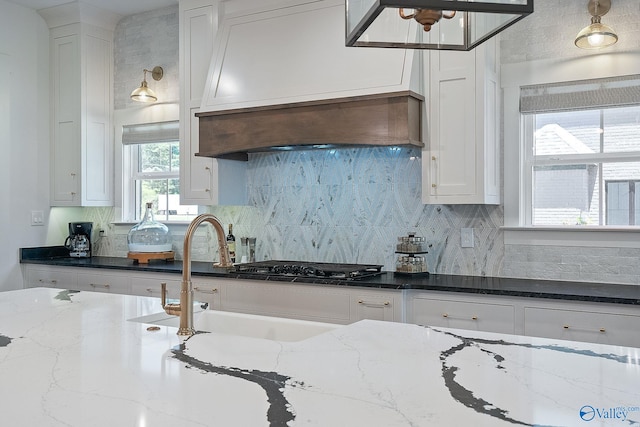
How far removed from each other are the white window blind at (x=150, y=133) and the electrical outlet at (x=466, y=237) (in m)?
2.50

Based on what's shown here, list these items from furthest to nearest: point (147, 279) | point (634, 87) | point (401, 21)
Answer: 1. point (147, 279)
2. point (634, 87)
3. point (401, 21)

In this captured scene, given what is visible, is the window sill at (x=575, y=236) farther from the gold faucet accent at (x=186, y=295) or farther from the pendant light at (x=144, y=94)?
the pendant light at (x=144, y=94)

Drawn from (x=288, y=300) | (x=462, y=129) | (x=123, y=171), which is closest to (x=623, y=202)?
(x=462, y=129)

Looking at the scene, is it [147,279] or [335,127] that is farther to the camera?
[147,279]

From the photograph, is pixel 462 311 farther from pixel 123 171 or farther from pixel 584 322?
pixel 123 171

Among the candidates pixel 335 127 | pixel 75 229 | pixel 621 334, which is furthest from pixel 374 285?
pixel 75 229

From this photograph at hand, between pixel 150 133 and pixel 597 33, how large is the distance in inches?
140

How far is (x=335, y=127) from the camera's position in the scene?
3.70 m

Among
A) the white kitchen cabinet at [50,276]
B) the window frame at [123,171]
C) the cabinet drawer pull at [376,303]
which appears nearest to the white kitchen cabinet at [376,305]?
the cabinet drawer pull at [376,303]

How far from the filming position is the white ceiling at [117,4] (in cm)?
494

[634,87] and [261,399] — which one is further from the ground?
[634,87]

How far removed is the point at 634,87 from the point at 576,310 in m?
1.32

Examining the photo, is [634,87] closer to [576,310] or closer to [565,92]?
[565,92]

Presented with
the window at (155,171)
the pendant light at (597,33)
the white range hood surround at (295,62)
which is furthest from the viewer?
the window at (155,171)
